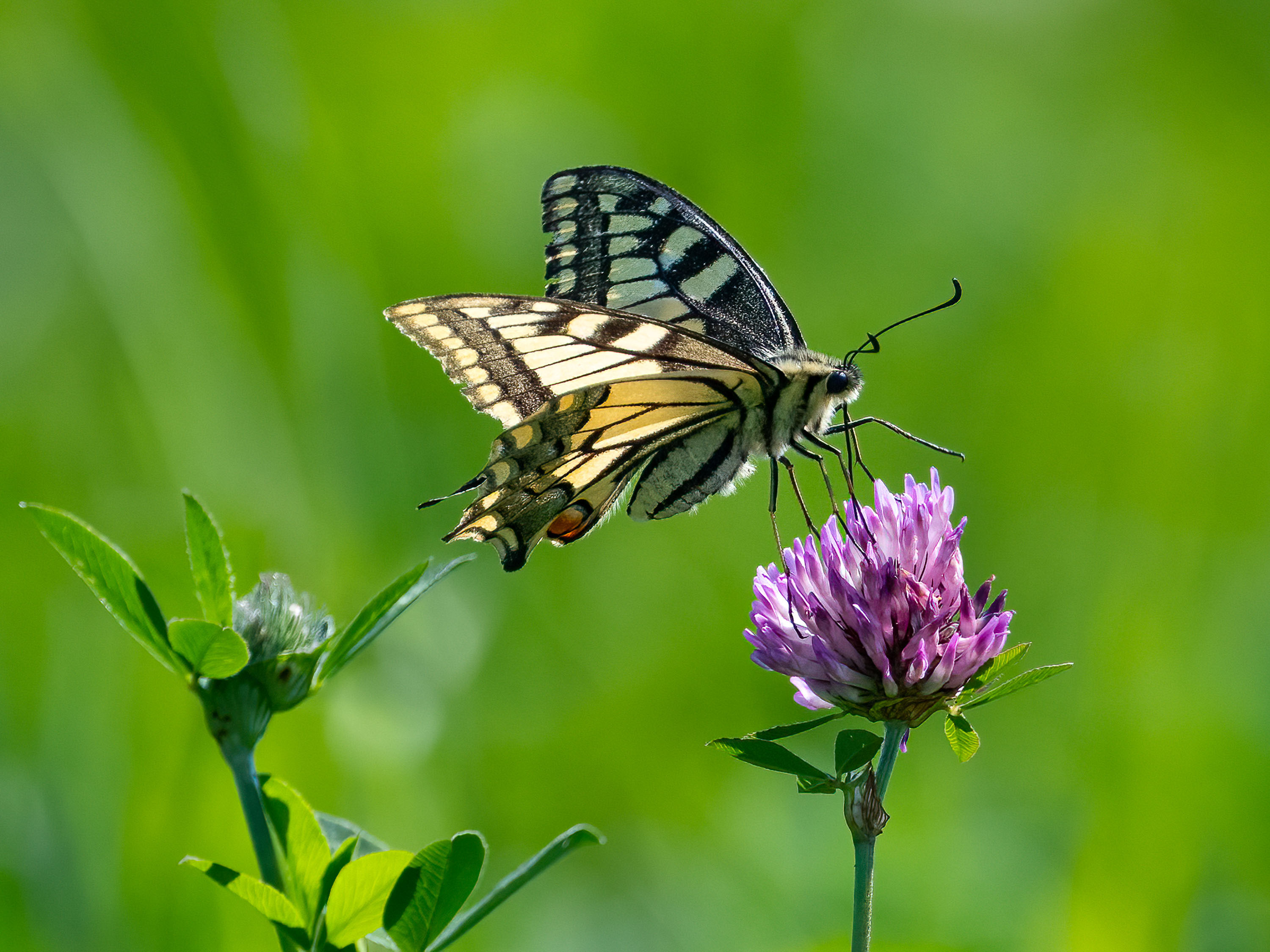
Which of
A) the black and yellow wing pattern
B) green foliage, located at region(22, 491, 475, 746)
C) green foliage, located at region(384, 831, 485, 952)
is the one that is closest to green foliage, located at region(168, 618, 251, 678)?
green foliage, located at region(22, 491, 475, 746)

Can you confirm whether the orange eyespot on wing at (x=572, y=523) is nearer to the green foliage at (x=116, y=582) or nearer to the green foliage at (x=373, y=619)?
the green foliage at (x=373, y=619)

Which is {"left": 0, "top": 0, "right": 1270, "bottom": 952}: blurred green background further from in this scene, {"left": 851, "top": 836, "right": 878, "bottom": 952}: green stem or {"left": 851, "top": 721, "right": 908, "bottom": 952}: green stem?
{"left": 851, "top": 836, "right": 878, "bottom": 952}: green stem

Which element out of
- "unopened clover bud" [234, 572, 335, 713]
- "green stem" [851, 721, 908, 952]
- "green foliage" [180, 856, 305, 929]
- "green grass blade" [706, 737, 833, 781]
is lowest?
"green stem" [851, 721, 908, 952]

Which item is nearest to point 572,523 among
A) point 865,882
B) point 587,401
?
point 587,401

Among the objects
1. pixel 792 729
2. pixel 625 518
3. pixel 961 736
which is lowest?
pixel 625 518

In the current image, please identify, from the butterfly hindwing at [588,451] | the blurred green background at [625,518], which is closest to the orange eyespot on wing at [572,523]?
the butterfly hindwing at [588,451]

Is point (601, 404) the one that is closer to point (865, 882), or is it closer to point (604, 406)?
point (604, 406)
